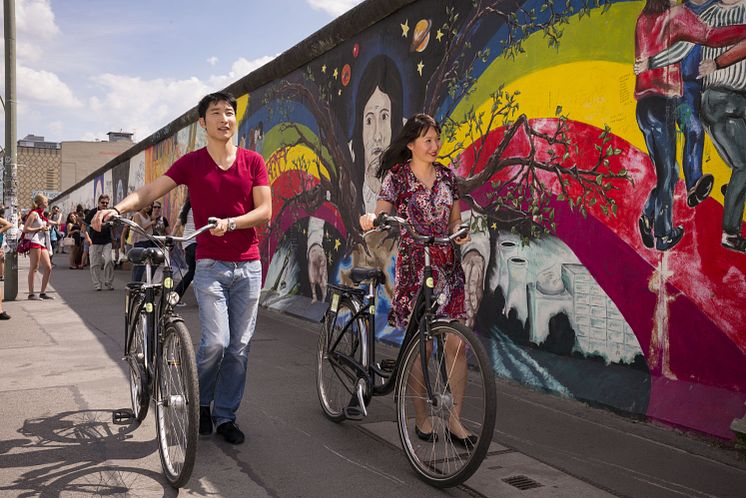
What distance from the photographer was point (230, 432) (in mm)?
4160

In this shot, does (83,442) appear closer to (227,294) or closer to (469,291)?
(227,294)

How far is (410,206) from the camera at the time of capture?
4055 millimetres

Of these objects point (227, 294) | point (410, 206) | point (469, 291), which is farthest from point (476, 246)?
point (227, 294)

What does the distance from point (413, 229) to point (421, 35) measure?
407cm

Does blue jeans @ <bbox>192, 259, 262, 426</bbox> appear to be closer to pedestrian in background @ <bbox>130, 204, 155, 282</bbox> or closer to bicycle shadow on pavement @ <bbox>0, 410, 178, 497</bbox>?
bicycle shadow on pavement @ <bbox>0, 410, 178, 497</bbox>

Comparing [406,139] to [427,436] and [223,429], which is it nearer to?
[427,436]

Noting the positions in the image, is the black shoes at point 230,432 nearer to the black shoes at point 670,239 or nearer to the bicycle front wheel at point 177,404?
the bicycle front wheel at point 177,404

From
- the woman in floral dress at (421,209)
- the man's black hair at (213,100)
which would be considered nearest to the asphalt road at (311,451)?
the woman in floral dress at (421,209)

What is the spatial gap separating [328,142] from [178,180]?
5.55m

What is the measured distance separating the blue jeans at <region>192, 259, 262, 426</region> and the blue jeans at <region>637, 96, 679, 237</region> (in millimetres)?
2551

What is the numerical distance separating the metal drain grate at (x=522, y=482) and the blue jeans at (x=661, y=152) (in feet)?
6.06

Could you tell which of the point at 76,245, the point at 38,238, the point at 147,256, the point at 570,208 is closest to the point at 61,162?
the point at 76,245

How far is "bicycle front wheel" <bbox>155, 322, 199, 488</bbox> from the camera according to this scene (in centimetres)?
327

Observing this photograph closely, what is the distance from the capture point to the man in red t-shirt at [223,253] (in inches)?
159
